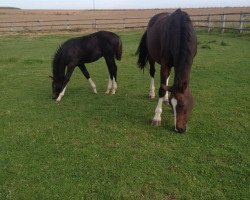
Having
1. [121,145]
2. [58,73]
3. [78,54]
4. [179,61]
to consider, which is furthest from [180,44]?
[58,73]

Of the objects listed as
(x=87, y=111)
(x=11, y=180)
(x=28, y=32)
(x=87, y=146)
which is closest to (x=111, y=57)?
(x=87, y=111)

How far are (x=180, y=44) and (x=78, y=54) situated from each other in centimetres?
334

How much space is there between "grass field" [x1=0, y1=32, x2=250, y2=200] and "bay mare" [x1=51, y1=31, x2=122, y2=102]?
45 centimetres

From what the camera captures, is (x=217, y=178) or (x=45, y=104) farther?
(x=45, y=104)

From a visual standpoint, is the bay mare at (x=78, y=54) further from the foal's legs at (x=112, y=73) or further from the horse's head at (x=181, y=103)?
the horse's head at (x=181, y=103)

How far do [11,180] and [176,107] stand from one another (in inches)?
101

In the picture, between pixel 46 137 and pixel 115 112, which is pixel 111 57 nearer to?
pixel 115 112

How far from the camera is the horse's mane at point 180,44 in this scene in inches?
191

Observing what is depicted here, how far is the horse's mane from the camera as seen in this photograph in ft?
15.9

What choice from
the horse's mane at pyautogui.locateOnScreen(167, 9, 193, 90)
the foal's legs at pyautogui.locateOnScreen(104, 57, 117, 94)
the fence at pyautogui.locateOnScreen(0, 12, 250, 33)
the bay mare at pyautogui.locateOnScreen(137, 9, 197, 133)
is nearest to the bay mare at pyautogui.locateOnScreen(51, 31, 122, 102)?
the foal's legs at pyautogui.locateOnScreen(104, 57, 117, 94)

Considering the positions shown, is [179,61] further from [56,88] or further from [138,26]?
[138,26]

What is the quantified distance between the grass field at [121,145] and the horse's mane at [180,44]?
112 centimetres

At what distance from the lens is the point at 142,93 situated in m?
7.95

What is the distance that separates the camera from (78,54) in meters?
7.65
